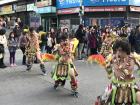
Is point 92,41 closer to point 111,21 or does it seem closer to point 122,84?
point 122,84

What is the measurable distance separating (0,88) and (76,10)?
2857 centimetres

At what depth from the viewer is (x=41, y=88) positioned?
41.1 ft

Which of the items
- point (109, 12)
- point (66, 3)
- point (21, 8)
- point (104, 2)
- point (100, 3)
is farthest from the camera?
point (21, 8)

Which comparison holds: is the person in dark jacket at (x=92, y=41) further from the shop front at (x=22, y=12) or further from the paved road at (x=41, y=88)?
the shop front at (x=22, y=12)

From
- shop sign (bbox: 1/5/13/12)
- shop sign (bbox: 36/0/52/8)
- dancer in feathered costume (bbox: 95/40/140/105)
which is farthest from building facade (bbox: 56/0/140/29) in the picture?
dancer in feathered costume (bbox: 95/40/140/105)

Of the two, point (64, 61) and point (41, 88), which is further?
point (41, 88)

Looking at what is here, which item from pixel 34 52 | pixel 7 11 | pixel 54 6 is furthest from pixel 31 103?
pixel 7 11

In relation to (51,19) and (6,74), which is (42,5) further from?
(6,74)

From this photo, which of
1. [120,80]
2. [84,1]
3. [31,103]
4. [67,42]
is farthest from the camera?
[84,1]

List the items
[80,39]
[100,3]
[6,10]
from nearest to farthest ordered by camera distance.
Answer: [80,39] → [100,3] → [6,10]

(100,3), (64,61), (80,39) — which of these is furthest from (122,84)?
(100,3)

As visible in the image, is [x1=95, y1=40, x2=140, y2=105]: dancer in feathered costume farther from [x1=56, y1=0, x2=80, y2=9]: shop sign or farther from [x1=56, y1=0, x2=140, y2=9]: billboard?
[x1=56, y1=0, x2=80, y2=9]: shop sign

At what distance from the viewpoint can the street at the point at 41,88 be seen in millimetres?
10555

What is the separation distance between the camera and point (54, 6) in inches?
1826
